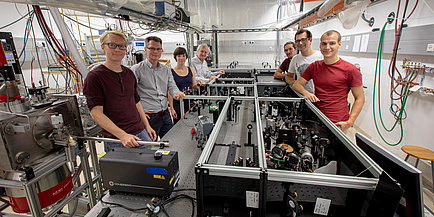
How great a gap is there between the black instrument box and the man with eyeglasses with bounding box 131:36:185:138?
3.19 feet

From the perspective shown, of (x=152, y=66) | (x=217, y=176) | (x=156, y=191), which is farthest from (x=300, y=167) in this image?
(x=152, y=66)

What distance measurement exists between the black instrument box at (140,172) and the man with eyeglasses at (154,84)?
0.97m

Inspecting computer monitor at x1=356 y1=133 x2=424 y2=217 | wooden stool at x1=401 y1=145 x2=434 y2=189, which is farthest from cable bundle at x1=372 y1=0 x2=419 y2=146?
computer monitor at x1=356 y1=133 x2=424 y2=217

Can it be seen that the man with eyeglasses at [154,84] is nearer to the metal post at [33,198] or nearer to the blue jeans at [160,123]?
the blue jeans at [160,123]

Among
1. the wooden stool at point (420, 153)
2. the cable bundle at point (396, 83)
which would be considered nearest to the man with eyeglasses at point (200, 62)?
the cable bundle at point (396, 83)

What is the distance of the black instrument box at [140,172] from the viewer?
0.95 metres

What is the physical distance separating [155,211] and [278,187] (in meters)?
0.59

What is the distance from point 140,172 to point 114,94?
71cm

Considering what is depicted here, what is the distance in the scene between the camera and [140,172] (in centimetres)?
97

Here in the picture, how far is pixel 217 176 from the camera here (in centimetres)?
84

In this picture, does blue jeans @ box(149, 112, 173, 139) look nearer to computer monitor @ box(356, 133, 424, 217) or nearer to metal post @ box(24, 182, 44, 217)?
metal post @ box(24, 182, 44, 217)

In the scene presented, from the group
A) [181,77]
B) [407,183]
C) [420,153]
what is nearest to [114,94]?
[181,77]

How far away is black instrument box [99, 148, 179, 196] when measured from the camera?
0.95 meters

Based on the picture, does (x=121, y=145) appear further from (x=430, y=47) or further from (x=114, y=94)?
(x=430, y=47)
